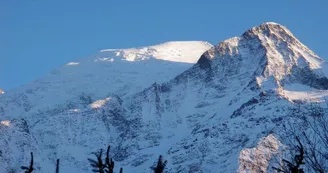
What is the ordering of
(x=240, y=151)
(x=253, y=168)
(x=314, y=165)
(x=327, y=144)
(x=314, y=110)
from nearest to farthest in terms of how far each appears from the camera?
(x=314, y=165), (x=327, y=144), (x=314, y=110), (x=253, y=168), (x=240, y=151)

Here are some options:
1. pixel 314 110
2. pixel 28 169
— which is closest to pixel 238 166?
pixel 314 110

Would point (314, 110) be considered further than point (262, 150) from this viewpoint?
No

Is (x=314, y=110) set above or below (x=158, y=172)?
above

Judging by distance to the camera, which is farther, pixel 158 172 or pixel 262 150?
pixel 262 150

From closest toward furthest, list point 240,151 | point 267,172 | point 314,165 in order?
point 314,165
point 267,172
point 240,151

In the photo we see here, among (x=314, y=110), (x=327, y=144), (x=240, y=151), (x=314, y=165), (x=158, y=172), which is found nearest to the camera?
(x=158, y=172)

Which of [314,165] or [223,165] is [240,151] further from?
[314,165]

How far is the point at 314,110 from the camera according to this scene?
136 feet

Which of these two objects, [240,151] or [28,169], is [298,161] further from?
[240,151]

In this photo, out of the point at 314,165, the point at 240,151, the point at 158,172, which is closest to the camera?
the point at 158,172

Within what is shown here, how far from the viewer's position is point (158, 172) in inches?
1163

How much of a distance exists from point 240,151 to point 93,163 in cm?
17036

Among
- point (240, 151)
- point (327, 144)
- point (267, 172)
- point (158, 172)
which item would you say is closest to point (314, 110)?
point (327, 144)

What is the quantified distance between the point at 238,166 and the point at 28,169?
160 meters
